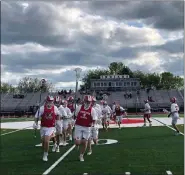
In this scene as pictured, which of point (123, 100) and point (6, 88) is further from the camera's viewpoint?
point (6, 88)

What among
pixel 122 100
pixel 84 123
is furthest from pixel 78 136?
pixel 122 100

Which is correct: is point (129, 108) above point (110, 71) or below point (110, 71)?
below

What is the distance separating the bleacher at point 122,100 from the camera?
63.7 m

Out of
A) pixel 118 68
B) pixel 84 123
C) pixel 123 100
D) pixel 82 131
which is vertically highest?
pixel 118 68

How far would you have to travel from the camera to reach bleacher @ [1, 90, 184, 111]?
63672 millimetres

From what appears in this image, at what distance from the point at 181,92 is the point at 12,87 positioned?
66.8 m

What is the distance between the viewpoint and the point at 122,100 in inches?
2581

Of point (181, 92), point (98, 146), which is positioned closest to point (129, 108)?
point (181, 92)

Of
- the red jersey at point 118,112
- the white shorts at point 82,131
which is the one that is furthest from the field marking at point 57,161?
the red jersey at point 118,112

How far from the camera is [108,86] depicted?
7638 cm

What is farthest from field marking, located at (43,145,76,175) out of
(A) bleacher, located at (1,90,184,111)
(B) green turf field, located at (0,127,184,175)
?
(A) bleacher, located at (1,90,184,111)

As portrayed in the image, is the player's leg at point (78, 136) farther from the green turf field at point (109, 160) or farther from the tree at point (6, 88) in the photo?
the tree at point (6, 88)

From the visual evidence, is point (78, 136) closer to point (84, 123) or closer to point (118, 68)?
point (84, 123)

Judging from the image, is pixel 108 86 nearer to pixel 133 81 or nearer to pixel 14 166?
pixel 133 81
